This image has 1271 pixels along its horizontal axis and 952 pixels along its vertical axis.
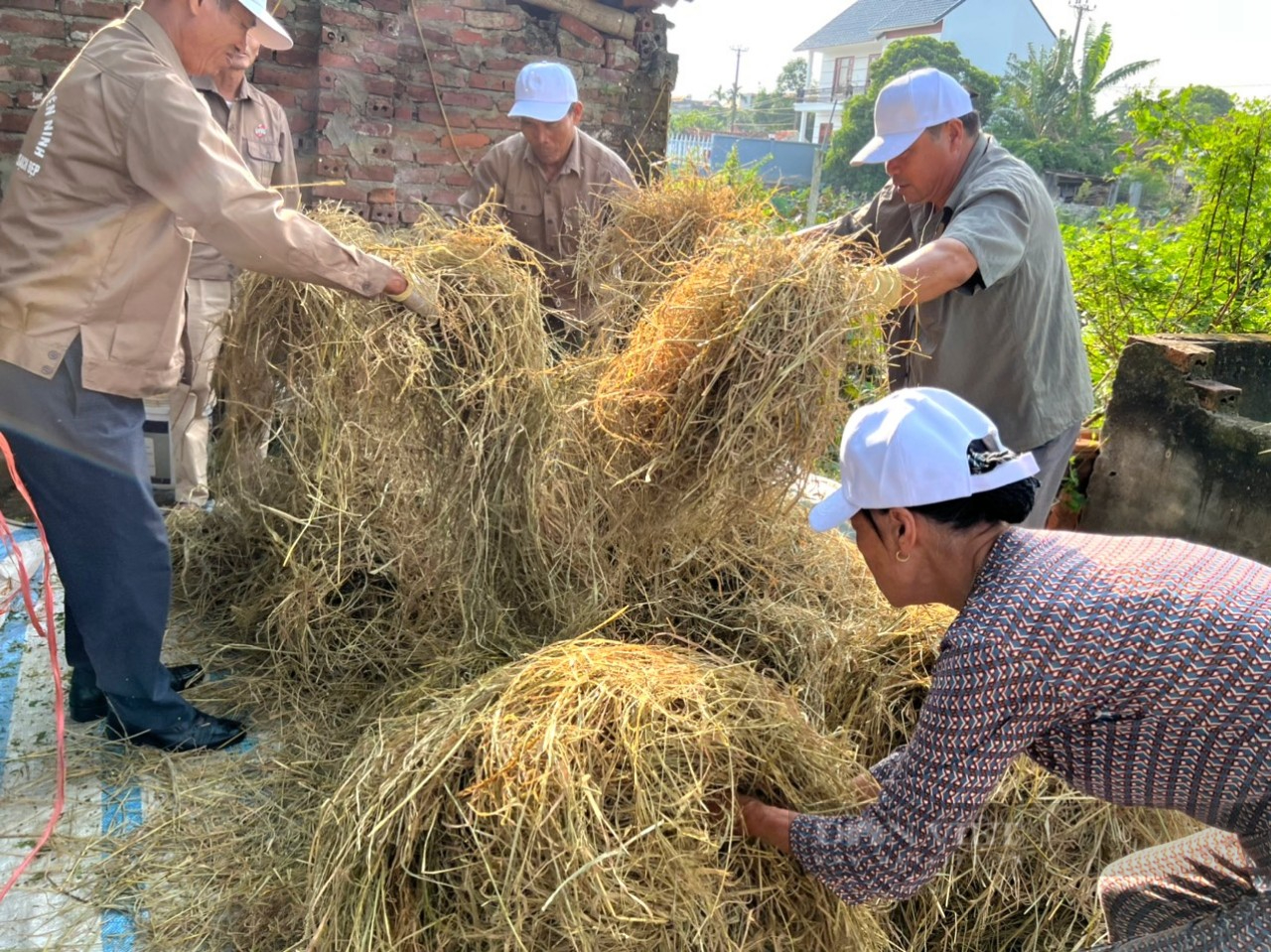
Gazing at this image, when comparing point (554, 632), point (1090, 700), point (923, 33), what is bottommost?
point (554, 632)

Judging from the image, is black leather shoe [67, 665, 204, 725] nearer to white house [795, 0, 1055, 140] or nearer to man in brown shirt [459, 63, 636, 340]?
man in brown shirt [459, 63, 636, 340]

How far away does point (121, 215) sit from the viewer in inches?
88.2

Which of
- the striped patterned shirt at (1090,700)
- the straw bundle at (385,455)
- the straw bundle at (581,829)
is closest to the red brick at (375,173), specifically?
the straw bundle at (385,455)

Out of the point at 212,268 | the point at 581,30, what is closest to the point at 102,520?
the point at 212,268

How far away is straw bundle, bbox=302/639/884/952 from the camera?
1554 mm

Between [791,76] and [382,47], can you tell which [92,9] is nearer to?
[382,47]

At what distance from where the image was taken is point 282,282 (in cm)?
280

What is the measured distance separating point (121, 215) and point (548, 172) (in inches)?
80.9

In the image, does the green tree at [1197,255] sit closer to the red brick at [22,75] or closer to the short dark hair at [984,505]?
the short dark hair at [984,505]

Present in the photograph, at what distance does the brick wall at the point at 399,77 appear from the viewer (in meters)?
4.44

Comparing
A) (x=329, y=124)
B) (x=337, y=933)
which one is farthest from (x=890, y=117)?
(x=329, y=124)

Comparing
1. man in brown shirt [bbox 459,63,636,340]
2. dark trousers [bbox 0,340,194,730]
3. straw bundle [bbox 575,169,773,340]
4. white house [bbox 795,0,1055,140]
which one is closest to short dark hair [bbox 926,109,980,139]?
straw bundle [bbox 575,169,773,340]

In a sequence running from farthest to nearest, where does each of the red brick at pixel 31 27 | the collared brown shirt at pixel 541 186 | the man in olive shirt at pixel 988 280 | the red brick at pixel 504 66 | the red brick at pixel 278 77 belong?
the red brick at pixel 504 66
the red brick at pixel 278 77
the red brick at pixel 31 27
the collared brown shirt at pixel 541 186
the man in olive shirt at pixel 988 280

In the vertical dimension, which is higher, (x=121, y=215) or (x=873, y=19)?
(x=873, y=19)
